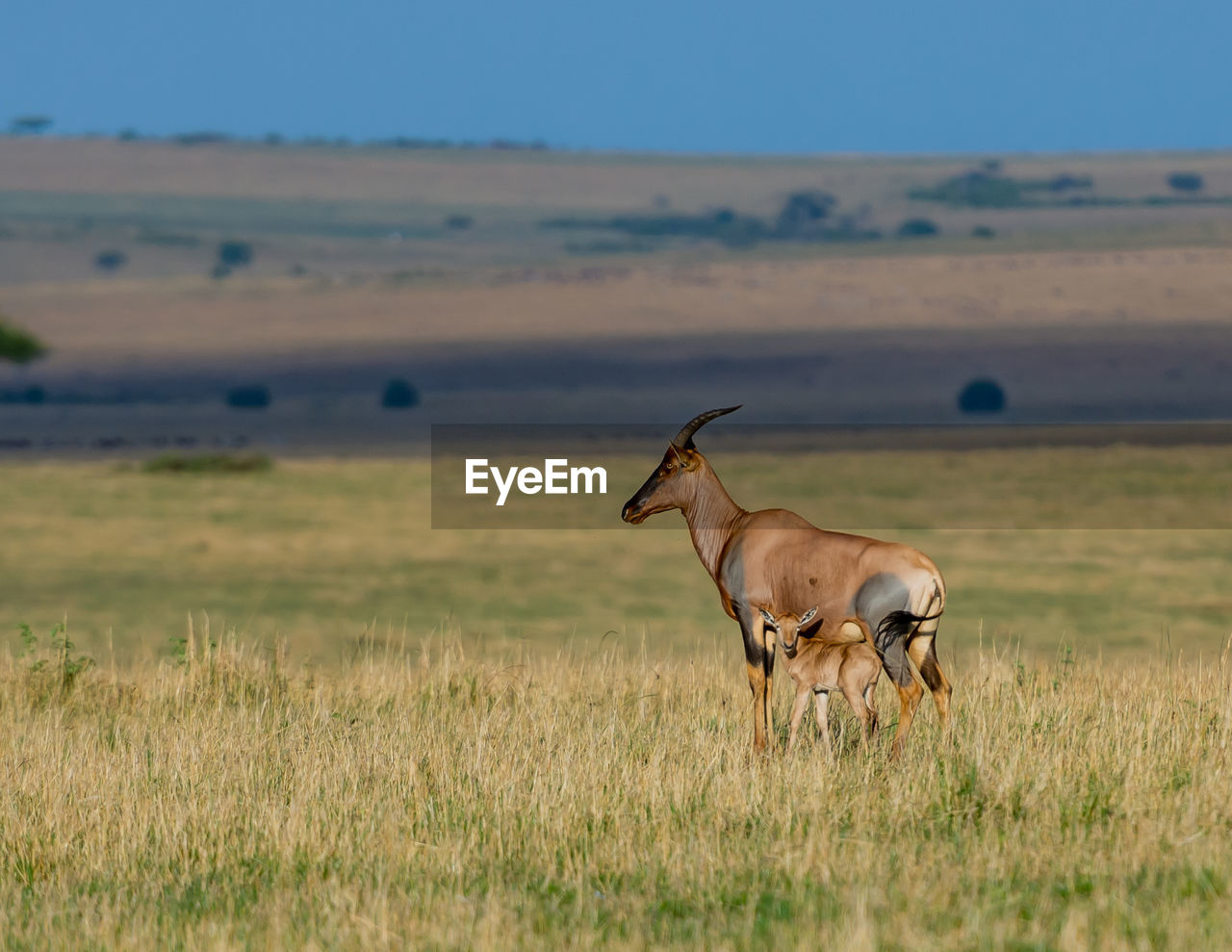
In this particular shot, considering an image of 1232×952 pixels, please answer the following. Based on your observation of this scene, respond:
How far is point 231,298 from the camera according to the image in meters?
102

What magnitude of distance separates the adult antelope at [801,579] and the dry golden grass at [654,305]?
73.1m

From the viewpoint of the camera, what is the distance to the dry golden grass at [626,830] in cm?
650

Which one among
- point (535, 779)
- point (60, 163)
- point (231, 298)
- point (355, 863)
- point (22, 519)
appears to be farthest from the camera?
point (60, 163)

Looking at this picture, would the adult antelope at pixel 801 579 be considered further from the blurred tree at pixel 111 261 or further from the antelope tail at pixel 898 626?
the blurred tree at pixel 111 261

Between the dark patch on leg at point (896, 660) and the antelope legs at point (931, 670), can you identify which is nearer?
the dark patch on leg at point (896, 660)

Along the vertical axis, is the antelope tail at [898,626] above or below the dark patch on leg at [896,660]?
above


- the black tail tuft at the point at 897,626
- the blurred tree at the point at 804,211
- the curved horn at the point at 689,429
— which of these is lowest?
the black tail tuft at the point at 897,626

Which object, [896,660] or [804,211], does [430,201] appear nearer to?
[804,211]

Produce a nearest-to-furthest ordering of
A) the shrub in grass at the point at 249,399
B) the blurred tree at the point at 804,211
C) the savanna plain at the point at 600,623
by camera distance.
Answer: the savanna plain at the point at 600,623
the shrub in grass at the point at 249,399
the blurred tree at the point at 804,211

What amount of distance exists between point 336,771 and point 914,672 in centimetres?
261

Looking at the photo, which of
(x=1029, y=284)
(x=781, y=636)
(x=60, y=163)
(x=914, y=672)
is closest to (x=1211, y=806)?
(x=914, y=672)

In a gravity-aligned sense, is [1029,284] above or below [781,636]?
above

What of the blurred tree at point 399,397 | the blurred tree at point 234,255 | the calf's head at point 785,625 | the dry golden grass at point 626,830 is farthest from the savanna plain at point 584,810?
the blurred tree at point 234,255

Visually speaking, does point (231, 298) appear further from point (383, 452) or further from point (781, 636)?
point (781, 636)
